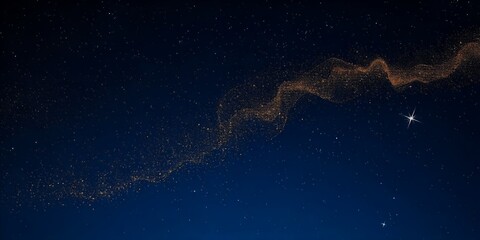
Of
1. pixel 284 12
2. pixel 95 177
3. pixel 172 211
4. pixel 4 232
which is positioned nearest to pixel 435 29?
pixel 284 12

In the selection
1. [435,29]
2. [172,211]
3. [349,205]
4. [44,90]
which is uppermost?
Result: [44,90]

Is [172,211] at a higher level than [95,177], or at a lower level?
lower

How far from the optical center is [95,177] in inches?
143

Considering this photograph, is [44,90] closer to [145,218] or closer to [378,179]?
[145,218]

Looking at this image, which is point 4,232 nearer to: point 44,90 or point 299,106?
point 44,90

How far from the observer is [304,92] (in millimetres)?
3621

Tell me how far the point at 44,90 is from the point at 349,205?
82.9 inches

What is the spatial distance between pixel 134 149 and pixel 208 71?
27.3 inches

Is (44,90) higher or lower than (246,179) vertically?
higher

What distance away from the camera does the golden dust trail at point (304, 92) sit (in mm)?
3602

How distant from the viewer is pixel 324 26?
11.8 feet

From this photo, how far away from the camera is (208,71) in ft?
11.8

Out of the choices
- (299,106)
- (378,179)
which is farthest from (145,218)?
(378,179)

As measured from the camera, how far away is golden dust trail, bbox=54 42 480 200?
3602 mm
